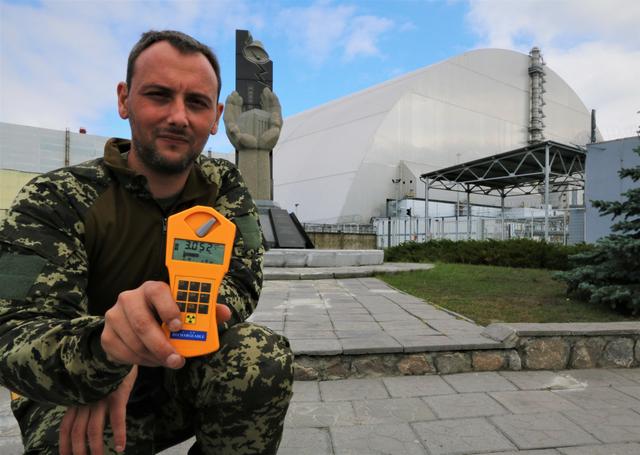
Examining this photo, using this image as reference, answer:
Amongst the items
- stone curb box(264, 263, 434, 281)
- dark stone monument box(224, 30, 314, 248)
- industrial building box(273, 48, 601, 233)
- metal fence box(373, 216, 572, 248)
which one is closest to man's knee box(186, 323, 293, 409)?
stone curb box(264, 263, 434, 281)

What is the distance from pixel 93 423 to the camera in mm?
961

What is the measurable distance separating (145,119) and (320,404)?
85.9 inches

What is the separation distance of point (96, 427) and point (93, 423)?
0.04 ft

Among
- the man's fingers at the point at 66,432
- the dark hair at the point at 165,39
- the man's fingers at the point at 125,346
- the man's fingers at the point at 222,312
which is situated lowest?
the man's fingers at the point at 66,432

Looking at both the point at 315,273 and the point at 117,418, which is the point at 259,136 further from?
the point at 117,418

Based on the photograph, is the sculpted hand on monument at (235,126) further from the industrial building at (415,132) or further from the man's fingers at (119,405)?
the industrial building at (415,132)

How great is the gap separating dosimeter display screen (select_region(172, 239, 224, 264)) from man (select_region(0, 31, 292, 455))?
0.14 m

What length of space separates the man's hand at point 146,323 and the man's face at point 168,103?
22.1 inches

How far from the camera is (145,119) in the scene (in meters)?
1.17

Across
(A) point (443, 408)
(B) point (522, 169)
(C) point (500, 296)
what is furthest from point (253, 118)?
(B) point (522, 169)

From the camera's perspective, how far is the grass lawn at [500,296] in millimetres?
4664

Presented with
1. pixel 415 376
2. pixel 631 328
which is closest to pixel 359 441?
pixel 415 376

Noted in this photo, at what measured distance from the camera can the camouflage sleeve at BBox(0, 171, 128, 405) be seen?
89 cm

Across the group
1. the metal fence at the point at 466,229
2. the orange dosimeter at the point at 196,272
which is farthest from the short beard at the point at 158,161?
the metal fence at the point at 466,229
